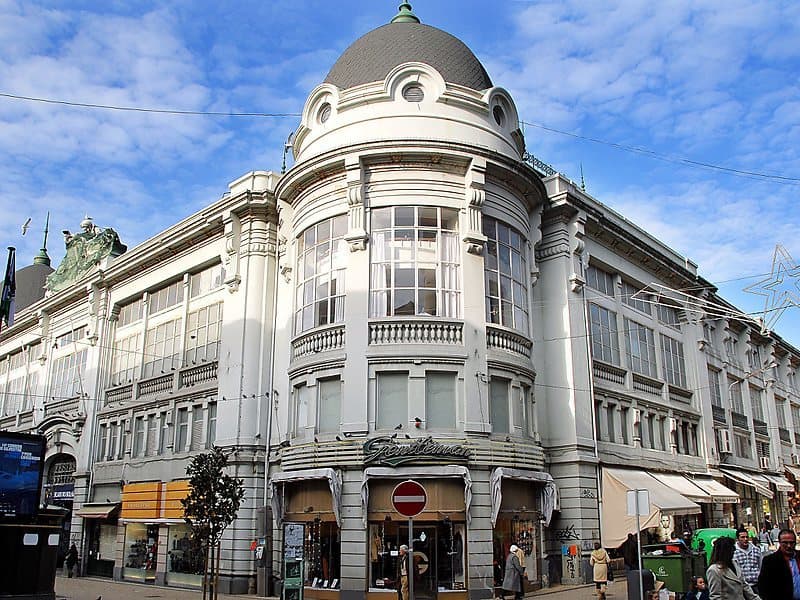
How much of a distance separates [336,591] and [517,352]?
29.9ft

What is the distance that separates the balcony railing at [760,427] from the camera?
44.2 metres

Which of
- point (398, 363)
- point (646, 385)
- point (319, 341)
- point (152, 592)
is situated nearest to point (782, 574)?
point (398, 363)

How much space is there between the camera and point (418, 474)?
71.8 ft

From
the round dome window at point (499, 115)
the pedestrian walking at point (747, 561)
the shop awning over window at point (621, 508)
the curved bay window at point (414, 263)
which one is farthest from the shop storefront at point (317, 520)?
the round dome window at point (499, 115)

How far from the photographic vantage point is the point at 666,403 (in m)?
33.6

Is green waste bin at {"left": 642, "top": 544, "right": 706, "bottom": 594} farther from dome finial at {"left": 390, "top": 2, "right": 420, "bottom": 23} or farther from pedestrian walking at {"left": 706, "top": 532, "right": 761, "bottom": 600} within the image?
dome finial at {"left": 390, "top": 2, "right": 420, "bottom": 23}

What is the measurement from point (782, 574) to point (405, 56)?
21.6 m

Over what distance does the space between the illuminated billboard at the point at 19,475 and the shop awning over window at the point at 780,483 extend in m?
39.5

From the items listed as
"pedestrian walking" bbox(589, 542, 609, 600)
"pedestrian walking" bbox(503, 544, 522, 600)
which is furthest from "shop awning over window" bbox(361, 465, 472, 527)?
"pedestrian walking" bbox(589, 542, 609, 600)

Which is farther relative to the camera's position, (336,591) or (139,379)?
(139,379)

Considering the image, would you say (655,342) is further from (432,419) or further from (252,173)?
(252,173)

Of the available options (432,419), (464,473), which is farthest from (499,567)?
(432,419)

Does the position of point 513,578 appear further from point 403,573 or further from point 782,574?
point 782,574

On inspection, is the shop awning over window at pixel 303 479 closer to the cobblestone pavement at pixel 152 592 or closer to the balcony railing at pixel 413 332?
the cobblestone pavement at pixel 152 592
